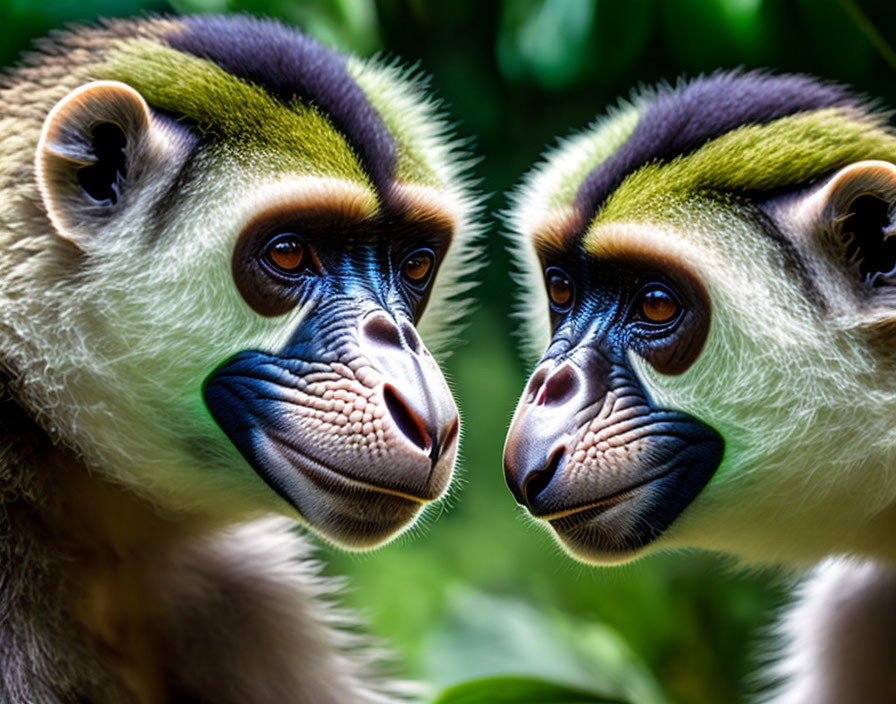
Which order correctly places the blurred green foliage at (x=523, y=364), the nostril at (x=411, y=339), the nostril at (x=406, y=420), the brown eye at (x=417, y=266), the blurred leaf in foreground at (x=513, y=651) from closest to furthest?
the nostril at (x=406, y=420)
the nostril at (x=411, y=339)
the brown eye at (x=417, y=266)
the blurred green foliage at (x=523, y=364)
the blurred leaf in foreground at (x=513, y=651)

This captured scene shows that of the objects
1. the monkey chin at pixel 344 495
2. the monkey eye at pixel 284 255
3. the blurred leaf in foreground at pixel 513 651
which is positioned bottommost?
the blurred leaf in foreground at pixel 513 651

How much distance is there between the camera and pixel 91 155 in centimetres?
164

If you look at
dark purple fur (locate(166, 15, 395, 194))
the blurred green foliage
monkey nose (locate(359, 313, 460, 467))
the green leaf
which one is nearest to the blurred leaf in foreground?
the blurred green foliage

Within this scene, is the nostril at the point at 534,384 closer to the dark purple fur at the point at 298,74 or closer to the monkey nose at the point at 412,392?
the monkey nose at the point at 412,392

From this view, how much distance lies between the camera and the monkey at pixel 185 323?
1.58m

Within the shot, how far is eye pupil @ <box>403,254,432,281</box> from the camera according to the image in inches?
73.5

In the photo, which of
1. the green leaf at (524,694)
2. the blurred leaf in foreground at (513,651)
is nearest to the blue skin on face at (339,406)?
the green leaf at (524,694)

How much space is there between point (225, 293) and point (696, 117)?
2.59 feet

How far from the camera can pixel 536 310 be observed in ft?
6.92

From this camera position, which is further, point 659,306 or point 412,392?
point 659,306

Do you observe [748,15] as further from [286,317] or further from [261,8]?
[286,317]

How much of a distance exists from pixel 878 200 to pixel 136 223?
3.54ft

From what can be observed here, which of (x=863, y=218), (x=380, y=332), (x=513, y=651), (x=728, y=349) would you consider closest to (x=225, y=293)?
(x=380, y=332)

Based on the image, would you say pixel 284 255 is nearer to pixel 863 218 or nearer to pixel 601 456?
pixel 601 456
